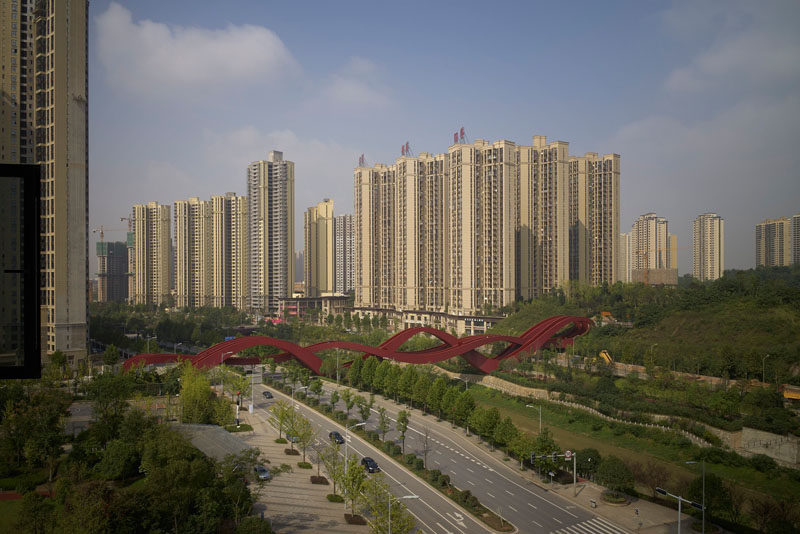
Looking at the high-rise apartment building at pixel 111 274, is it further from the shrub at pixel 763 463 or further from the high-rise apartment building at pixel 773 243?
the shrub at pixel 763 463

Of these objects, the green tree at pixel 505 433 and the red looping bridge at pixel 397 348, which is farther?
the red looping bridge at pixel 397 348

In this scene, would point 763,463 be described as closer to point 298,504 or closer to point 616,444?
point 616,444

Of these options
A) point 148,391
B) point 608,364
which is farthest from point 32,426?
point 608,364

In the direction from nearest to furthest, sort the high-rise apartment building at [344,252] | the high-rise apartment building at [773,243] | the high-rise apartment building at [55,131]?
the high-rise apartment building at [55,131] → the high-rise apartment building at [773,243] → the high-rise apartment building at [344,252]

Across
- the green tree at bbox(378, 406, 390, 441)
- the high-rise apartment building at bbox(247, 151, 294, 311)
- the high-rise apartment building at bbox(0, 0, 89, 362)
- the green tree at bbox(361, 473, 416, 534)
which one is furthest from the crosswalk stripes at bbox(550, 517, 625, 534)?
the high-rise apartment building at bbox(247, 151, 294, 311)

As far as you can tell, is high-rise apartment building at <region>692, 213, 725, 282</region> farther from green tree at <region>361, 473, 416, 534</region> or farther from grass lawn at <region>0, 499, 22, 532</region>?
grass lawn at <region>0, 499, 22, 532</region>

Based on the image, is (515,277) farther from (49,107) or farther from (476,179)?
(49,107)

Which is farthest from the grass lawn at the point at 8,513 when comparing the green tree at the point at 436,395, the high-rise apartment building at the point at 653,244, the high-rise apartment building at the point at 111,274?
the high-rise apartment building at the point at 111,274
